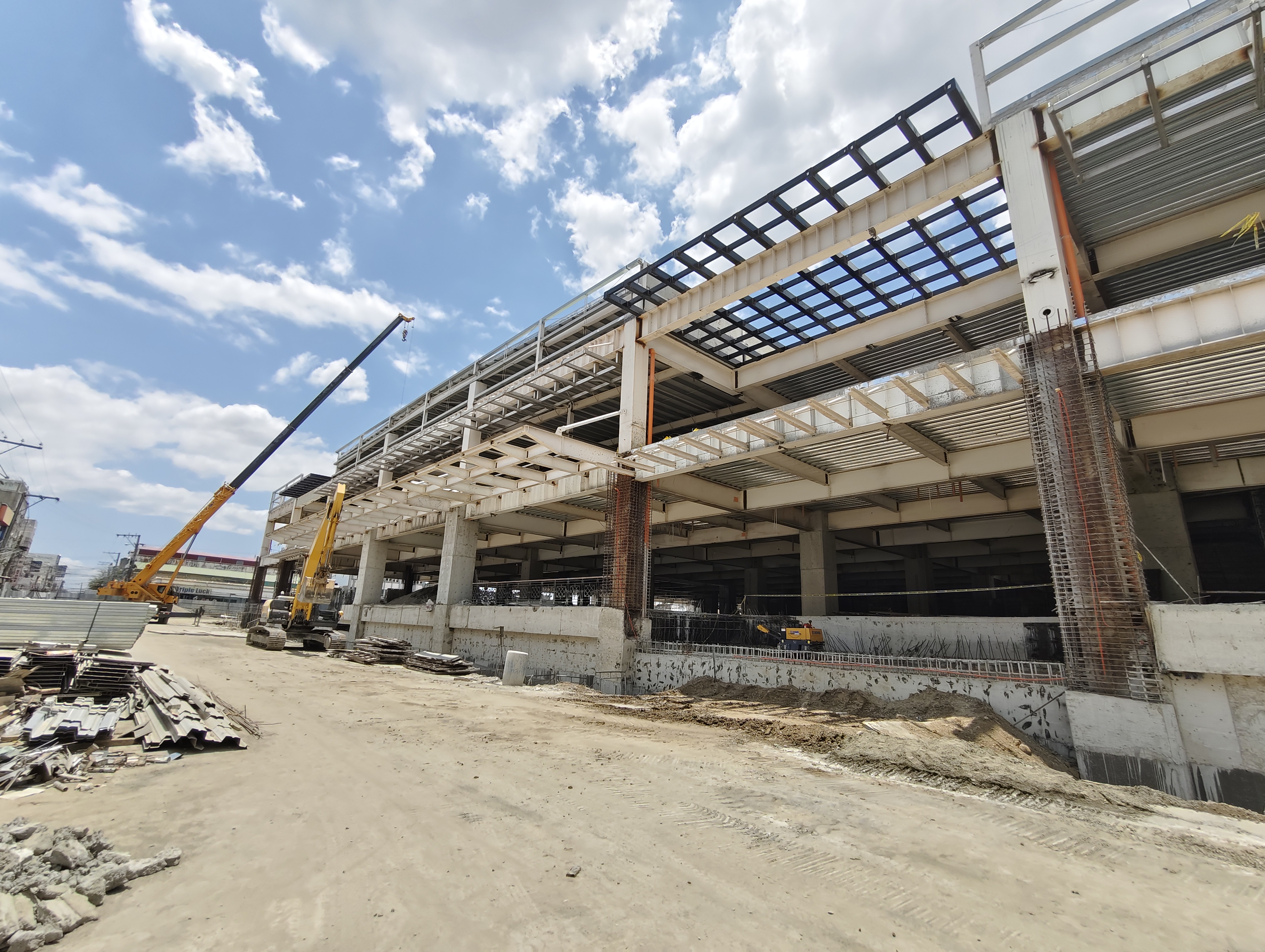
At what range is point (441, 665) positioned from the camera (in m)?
22.9

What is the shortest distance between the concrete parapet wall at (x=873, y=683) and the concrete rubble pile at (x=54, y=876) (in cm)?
1427

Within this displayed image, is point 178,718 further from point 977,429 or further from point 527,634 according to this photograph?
point 977,429

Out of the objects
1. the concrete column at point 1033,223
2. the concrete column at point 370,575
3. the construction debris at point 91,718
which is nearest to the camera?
the construction debris at point 91,718

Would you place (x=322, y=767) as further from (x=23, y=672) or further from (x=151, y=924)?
(x=23, y=672)

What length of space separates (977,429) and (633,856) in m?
15.8

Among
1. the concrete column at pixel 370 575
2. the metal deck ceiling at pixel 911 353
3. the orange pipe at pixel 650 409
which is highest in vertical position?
the metal deck ceiling at pixel 911 353

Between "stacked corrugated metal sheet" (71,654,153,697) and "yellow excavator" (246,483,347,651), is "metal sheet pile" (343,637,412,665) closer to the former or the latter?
"yellow excavator" (246,483,347,651)

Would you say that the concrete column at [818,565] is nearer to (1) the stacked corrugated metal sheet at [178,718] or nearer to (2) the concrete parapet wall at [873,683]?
(2) the concrete parapet wall at [873,683]

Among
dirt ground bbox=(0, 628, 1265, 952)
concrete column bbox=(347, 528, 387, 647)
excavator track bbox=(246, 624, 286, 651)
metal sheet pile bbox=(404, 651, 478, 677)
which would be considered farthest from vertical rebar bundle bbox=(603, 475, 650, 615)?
concrete column bbox=(347, 528, 387, 647)

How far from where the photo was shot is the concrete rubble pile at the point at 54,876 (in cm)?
390

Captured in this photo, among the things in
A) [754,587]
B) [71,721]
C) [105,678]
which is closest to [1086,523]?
[71,721]

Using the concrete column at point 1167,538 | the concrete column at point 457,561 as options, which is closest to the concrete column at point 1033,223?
the concrete column at point 1167,538

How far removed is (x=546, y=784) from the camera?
7816 millimetres

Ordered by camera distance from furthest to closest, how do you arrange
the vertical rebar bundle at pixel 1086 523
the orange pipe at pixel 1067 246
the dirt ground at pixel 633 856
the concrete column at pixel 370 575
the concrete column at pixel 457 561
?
the concrete column at pixel 370 575 → the concrete column at pixel 457 561 → the orange pipe at pixel 1067 246 → the vertical rebar bundle at pixel 1086 523 → the dirt ground at pixel 633 856
